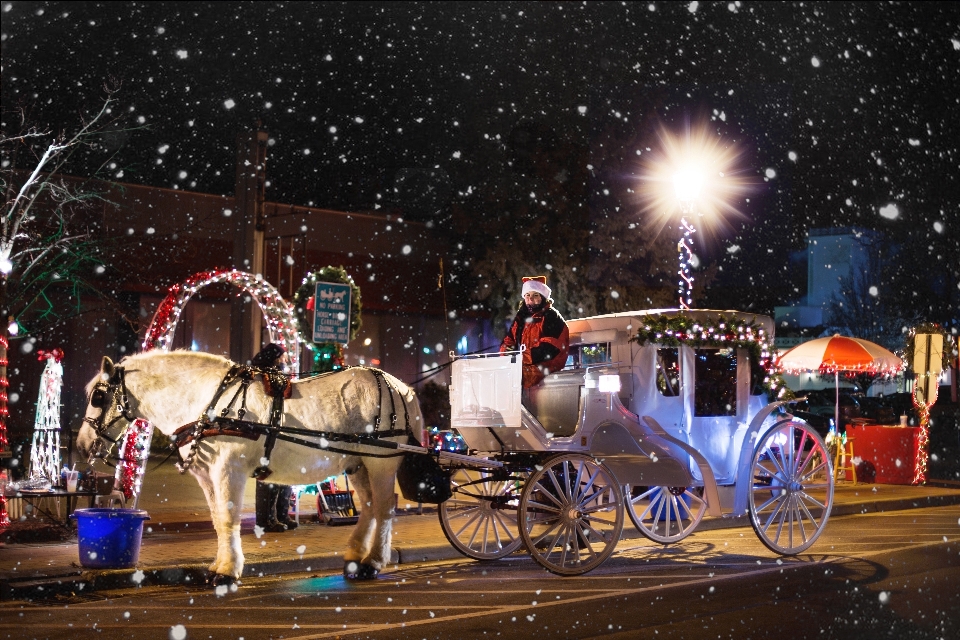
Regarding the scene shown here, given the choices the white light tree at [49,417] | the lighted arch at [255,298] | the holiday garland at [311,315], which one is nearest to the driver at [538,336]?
the holiday garland at [311,315]

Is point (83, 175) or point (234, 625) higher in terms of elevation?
point (83, 175)

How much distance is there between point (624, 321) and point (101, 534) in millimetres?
5463

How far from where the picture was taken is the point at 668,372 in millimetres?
10875

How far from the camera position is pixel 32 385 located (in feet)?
85.3

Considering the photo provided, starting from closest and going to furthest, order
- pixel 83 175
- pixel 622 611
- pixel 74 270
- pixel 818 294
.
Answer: pixel 622 611 < pixel 74 270 < pixel 83 175 < pixel 818 294

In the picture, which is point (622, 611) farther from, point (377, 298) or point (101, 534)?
point (377, 298)

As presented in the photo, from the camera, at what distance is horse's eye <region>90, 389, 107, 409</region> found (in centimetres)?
889

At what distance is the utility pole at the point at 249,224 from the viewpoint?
57.4ft

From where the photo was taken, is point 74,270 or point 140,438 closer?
point 140,438

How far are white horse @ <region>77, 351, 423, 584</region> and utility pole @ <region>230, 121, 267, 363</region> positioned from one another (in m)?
7.90

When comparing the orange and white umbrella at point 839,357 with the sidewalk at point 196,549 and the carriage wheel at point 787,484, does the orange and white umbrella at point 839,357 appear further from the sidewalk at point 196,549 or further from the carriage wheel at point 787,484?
the carriage wheel at point 787,484

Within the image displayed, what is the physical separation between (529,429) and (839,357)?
461 inches

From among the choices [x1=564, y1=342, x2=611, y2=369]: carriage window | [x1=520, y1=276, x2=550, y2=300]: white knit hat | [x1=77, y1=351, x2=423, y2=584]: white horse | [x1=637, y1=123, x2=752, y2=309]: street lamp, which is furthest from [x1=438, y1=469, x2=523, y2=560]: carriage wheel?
[x1=637, y1=123, x2=752, y2=309]: street lamp

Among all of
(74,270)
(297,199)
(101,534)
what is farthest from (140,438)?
(297,199)
